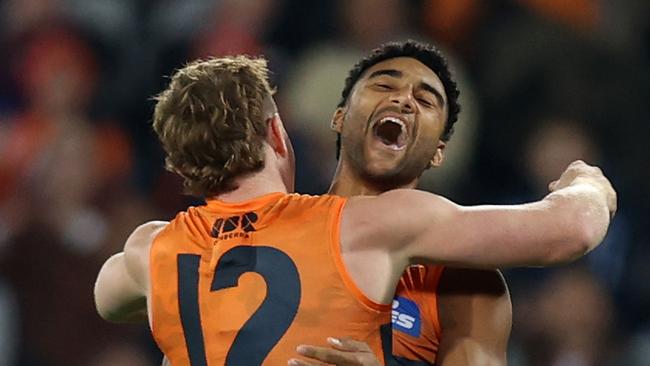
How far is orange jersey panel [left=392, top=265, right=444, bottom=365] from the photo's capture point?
3322 mm

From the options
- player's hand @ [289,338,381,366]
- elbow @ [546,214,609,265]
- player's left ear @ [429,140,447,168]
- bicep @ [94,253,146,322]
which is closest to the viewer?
player's hand @ [289,338,381,366]

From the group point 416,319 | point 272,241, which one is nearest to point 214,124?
point 272,241

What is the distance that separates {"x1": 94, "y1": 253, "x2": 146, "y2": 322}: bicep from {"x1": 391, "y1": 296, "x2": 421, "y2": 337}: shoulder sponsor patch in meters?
0.65

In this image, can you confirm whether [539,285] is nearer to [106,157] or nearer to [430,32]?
[430,32]

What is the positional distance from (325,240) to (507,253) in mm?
422

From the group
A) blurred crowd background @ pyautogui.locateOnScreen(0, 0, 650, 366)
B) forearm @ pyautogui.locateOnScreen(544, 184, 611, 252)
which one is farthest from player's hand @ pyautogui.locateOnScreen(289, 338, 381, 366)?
blurred crowd background @ pyautogui.locateOnScreen(0, 0, 650, 366)

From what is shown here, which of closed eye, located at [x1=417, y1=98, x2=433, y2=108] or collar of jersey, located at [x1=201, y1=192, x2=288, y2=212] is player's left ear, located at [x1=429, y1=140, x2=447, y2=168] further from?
collar of jersey, located at [x1=201, y1=192, x2=288, y2=212]

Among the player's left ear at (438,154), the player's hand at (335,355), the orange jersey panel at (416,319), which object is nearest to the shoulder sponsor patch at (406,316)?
the orange jersey panel at (416,319)

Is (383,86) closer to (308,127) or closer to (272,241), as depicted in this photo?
(272,241)

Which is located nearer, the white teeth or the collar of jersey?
the collar of jersey

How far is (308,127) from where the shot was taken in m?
5.98

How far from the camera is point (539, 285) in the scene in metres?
5.71

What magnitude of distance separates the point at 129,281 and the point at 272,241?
501 mm

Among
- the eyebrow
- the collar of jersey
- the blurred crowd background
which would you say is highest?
the eyebrow
